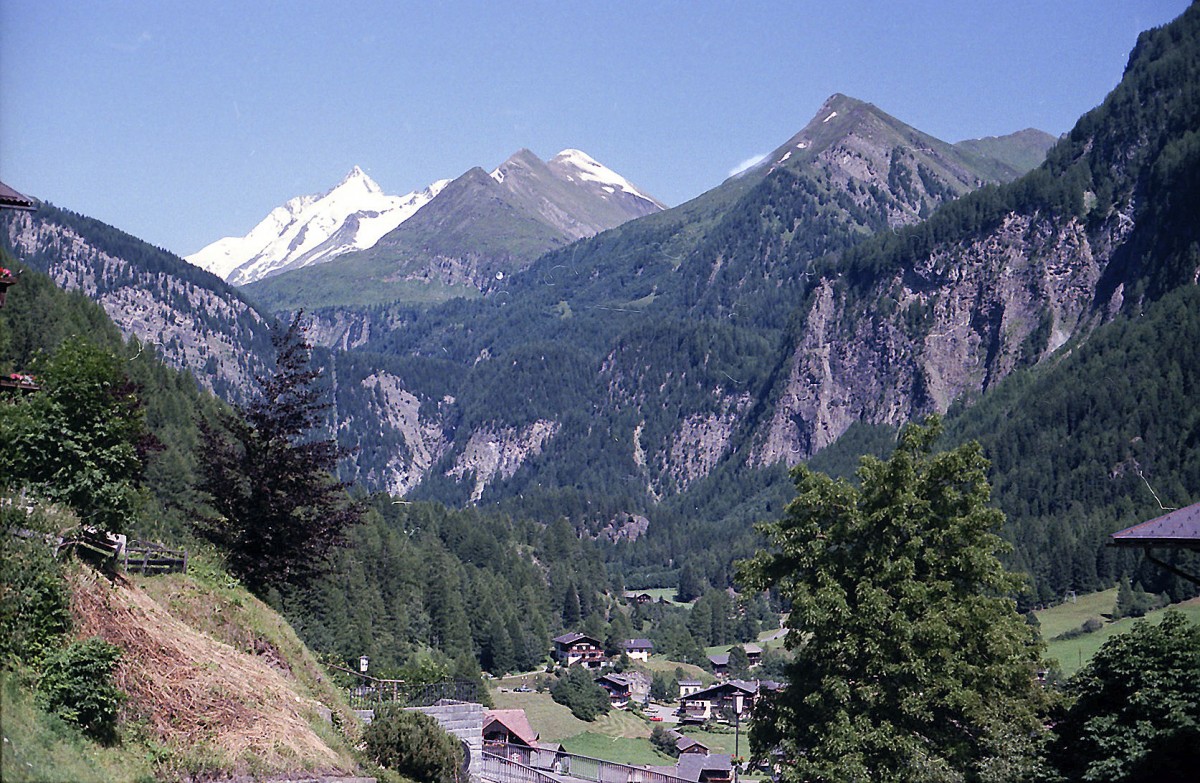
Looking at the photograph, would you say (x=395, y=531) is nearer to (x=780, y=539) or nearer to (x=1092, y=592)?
(x=1092, y=592)

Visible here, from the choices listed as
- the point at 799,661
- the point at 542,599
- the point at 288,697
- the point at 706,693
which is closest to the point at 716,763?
the point at 706,693

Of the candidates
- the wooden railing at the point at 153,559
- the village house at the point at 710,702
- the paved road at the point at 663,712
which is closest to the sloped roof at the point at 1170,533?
the wooden railing at the point at 153,559

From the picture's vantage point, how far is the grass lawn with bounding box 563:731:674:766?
11250cm

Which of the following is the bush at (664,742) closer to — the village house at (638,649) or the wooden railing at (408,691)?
the village house at (638,649)

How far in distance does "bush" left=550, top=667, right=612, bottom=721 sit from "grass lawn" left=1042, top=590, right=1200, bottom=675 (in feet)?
151

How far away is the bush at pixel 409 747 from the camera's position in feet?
101

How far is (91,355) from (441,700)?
1702cm

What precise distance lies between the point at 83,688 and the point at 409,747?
1032 centimetres

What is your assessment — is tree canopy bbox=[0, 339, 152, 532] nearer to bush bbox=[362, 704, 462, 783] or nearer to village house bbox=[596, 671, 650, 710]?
bush bbox=[362, 704, 462, 783]

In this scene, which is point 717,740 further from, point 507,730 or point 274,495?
point 274,495

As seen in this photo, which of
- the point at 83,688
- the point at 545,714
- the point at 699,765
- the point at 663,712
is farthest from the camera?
the point at 663,712

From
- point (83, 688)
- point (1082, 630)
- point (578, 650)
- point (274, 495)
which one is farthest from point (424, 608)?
point (83, 688)

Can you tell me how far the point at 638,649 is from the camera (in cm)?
19412

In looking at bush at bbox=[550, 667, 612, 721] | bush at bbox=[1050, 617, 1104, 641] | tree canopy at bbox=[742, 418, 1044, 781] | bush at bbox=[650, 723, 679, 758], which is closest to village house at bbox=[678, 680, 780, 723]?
bush at bbox=[550, 667, 612, 721]
